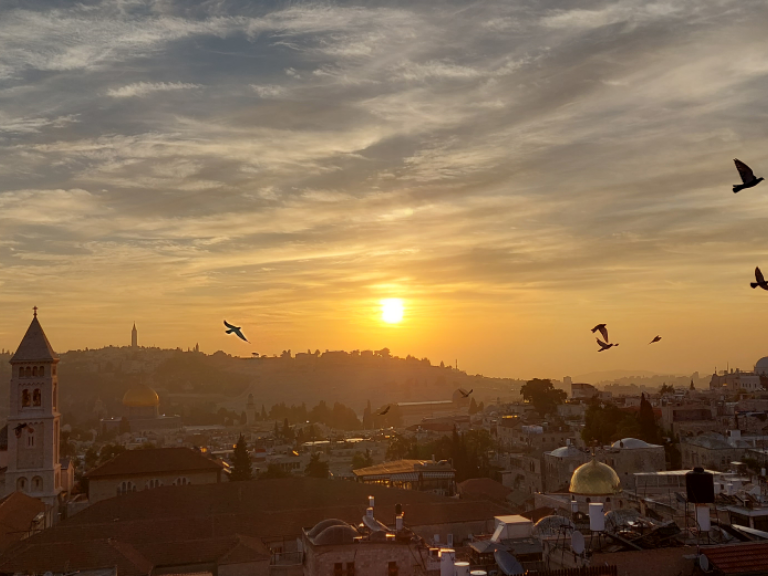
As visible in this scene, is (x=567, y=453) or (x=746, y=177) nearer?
(x=746, y=177)

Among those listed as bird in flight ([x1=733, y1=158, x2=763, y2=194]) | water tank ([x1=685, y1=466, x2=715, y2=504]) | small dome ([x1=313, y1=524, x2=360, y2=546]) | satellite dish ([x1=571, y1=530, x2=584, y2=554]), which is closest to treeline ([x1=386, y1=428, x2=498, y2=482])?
small dome ([x1=313, y1=524, x2=360, y2=546])

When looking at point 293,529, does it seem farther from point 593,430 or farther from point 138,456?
point 593,430

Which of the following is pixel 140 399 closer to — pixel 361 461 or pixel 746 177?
pixel 361 461

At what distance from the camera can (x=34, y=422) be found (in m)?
50.7

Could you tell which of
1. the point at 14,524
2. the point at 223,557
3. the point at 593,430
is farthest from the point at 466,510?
the point at 593,430

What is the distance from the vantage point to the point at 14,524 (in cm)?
4003

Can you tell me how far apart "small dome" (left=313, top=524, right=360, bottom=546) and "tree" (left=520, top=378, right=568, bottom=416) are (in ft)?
221

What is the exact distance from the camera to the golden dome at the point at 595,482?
31578 mm

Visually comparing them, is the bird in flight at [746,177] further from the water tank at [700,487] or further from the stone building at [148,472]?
the stone building at [148,472]

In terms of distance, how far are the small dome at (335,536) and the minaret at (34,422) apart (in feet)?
107

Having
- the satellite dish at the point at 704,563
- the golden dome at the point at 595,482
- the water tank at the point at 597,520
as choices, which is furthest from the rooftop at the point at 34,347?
the satellite dish at the point at 704,563

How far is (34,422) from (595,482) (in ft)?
115

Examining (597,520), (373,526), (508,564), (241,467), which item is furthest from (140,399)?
(597,520)

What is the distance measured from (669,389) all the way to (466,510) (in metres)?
69.2
